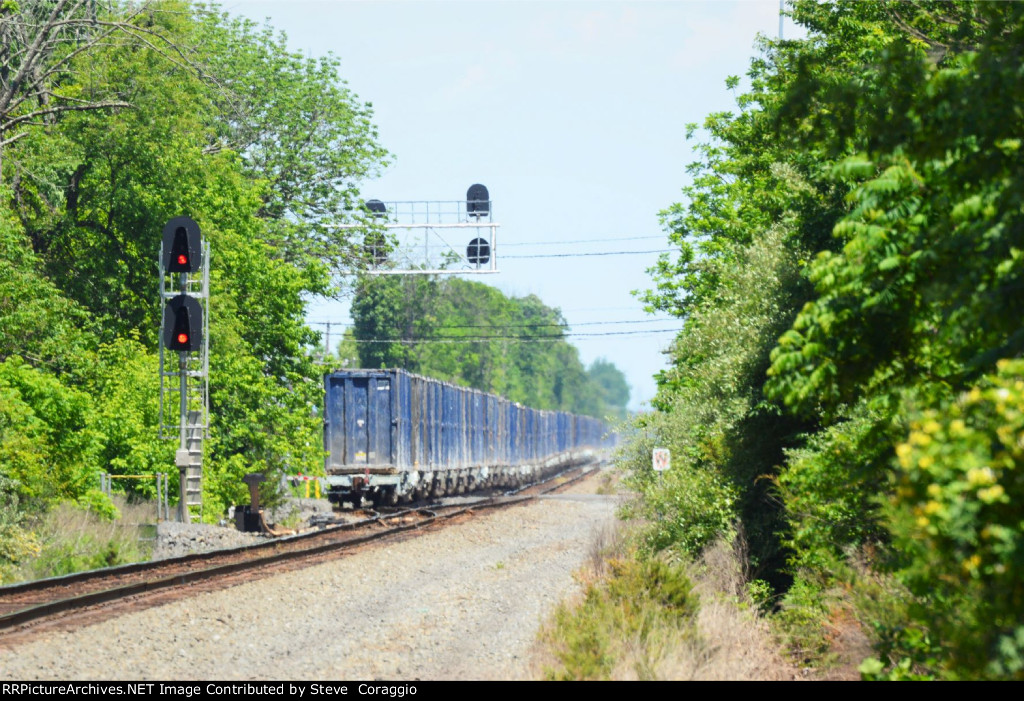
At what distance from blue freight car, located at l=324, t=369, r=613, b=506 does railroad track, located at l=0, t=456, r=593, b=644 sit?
7.78 meters

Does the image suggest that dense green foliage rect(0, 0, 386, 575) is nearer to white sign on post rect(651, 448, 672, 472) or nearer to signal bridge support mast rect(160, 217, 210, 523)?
signal bridge support mast rect(160, 217, 210, 523)

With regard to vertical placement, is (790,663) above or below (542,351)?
below

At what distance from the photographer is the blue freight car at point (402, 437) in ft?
107

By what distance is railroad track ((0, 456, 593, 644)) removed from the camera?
487 inches

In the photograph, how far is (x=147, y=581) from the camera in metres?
15.0

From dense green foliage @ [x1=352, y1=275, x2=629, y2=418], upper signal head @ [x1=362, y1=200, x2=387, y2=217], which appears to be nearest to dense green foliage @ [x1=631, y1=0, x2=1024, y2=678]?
upper signal head @ [x1=362, y1=200, x2=387, y2=217]

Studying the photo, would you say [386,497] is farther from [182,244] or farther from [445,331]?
[445,331]

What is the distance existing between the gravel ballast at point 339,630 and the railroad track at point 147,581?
21.3 inches

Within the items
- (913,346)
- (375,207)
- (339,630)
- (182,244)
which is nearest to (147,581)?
(339,630)

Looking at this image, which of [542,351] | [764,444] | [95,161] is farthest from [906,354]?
[542,351]

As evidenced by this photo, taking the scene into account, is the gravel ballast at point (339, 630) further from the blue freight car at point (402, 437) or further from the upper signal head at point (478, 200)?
the upper signal head at point (478, 200)

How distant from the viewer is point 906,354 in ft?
24.9
